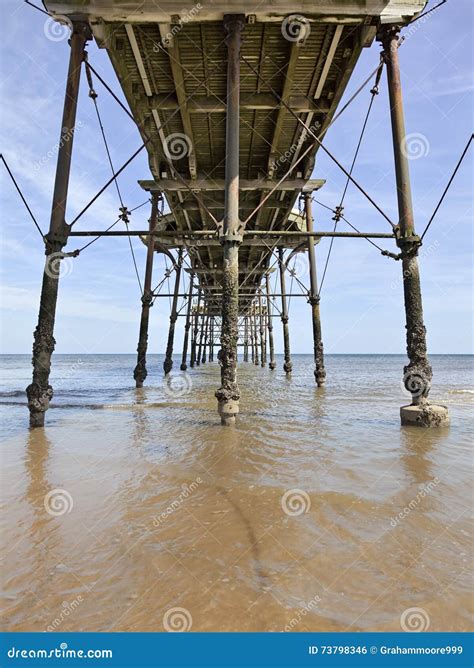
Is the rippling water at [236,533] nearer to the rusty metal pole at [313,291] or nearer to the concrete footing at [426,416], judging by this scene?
the concrete footing at [426,416]

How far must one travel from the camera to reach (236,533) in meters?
2.52

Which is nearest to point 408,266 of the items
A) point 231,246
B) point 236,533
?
point 231,246

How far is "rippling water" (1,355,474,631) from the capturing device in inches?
70.2

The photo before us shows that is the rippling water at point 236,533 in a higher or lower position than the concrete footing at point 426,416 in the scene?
lower

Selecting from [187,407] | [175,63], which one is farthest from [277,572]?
[175,63]

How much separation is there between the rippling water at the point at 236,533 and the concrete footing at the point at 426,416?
769 mm

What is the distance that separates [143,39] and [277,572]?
27.8 feet

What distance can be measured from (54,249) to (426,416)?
20.2 ft

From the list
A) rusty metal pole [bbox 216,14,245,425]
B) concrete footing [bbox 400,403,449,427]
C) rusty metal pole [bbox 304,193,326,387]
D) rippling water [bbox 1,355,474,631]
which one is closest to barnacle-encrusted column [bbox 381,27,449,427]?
concrete footing [bbox 400,403,449,427]

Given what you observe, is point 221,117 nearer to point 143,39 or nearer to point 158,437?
point 143,39

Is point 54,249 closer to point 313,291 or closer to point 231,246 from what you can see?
point 231,246

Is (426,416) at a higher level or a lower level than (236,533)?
higher

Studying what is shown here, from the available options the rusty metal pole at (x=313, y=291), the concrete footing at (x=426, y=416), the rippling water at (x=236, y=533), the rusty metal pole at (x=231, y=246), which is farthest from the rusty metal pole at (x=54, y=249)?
the rusty metal pole at (x=313, y=291)

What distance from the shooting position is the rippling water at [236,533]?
5.85 feet
